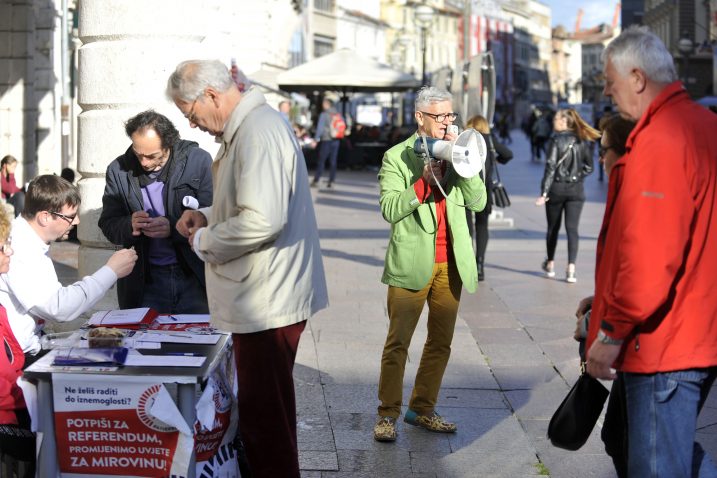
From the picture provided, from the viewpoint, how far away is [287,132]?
14.0 ft

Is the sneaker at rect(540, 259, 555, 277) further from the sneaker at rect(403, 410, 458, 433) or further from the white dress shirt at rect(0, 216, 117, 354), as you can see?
the white dress shirt at rect(0, 216, 117, 354)

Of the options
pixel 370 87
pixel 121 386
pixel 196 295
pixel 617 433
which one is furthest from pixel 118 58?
pixel 370 87

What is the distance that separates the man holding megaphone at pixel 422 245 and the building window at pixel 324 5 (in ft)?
204

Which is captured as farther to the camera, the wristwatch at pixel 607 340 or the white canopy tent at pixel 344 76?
the white canopy tent at pixel 344 76

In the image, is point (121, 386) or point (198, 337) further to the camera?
point (198, 337)

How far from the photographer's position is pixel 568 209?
11.8m

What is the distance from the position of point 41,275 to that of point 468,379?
354cm

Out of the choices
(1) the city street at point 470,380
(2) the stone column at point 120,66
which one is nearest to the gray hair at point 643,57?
(1) the city street at point 470,380

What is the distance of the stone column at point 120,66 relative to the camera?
7098mm

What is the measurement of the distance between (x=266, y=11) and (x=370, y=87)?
10.4 feet

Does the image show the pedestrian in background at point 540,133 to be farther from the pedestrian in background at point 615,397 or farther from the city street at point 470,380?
the pedestrian in background at point 615,397

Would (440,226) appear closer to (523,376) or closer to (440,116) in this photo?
(440,116)

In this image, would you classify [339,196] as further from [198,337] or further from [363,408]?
[198,337]

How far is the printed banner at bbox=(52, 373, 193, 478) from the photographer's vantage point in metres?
4.00
